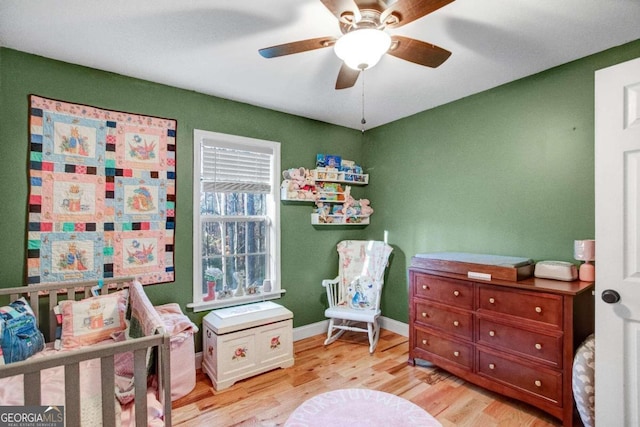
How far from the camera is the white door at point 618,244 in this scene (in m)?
1.53

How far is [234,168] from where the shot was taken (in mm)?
2979

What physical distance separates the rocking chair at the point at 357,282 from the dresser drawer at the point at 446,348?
536 millimetres

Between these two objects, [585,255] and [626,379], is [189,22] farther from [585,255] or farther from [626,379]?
[626,379]

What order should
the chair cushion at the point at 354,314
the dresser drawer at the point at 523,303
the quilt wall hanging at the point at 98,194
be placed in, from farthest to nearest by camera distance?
the chair cushion at the point at 354,314, the quilt wall hanging at the point at 98,194, the dresser drawer at the point at 523,303

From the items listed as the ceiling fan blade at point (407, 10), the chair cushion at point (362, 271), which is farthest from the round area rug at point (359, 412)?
the ceiling fan blade at point (407, 10)

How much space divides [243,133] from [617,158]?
2.69 m

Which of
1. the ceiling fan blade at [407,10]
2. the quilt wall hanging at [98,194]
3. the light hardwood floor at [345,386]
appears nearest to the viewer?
the ceiling fan blade at [407,10]

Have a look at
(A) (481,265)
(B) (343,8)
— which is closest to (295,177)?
(A) (481,265)

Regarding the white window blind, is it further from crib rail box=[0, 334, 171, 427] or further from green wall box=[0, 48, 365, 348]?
crib rail box=[0, 334, 171, 427]

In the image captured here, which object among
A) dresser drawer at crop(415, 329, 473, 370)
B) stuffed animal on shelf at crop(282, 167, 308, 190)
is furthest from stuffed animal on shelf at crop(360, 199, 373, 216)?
dresser drawer at crop(415, 329, 473, 370)

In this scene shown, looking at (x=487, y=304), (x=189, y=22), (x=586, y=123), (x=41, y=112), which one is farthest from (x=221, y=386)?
(x=586, y=123)

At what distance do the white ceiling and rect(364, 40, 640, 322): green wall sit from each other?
197mm

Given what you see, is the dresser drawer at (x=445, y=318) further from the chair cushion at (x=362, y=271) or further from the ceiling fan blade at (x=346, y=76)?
the ceiling fan blade at (x=346, y=76)

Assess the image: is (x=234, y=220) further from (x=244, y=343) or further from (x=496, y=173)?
(x=496, y=173)
